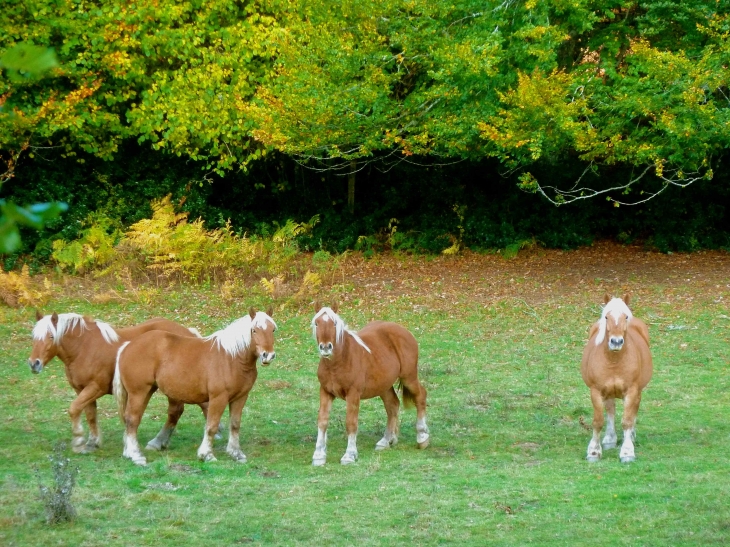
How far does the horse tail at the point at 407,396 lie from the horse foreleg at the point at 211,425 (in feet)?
6.43

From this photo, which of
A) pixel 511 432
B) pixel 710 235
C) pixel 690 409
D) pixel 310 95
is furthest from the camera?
pixel 710 235

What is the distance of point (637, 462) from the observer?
27.4 ft

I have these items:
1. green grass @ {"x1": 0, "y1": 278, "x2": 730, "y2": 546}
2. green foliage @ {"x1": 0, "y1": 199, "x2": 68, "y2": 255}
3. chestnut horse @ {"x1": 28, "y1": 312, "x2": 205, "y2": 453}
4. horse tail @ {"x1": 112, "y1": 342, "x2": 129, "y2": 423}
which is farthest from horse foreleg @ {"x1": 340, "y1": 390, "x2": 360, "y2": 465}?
green foliage @ {"x1": 0, "y1": 199, "x2": 68, "y2": 255}

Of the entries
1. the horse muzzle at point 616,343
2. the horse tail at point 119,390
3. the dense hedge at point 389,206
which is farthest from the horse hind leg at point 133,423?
the dense hedge at point 389,206

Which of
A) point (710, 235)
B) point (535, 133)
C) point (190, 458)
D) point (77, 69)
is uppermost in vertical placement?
point (77, 69)

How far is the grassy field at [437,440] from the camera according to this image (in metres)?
6.59

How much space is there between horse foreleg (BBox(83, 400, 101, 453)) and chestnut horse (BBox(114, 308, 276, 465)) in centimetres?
41

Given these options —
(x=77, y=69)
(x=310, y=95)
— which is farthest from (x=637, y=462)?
(x=77, y=69)

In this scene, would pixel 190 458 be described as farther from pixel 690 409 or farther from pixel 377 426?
pixel 690 409

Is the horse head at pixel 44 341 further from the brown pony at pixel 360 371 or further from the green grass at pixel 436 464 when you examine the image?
the brown pony at pixel 360 371

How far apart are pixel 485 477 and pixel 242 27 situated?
1328cm

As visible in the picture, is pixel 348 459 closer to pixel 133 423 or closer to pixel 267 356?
pixel 267 356

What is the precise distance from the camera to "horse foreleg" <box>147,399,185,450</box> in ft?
30.0

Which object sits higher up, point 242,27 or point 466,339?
point 242,27
